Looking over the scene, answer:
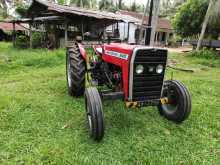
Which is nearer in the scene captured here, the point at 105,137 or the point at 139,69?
the point at 139,69

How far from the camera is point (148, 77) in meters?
3.03

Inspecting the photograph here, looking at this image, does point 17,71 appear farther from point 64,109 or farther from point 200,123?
point 200,123

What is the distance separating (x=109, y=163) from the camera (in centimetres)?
255

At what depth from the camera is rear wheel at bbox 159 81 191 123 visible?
11.0 ft

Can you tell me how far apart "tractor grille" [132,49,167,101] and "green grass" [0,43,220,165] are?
0.63 meters

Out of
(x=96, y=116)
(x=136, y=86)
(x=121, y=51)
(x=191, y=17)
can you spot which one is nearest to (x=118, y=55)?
(x=121, y=51)

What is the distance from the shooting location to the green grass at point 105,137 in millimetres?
2658

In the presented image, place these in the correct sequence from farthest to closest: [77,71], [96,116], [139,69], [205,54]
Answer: [205,54] → [77,71] → [139,69] → [96,116]

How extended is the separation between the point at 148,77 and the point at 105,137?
1.08m

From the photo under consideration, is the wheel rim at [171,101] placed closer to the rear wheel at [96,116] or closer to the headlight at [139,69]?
the headlight at [139,69]

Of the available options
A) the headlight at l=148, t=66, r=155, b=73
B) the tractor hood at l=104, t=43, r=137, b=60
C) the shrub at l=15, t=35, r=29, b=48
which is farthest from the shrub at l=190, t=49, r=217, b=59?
the shrub at l=15, t=35, r=29, b=48

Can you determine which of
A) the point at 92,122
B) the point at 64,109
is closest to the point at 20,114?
the point at 64,109

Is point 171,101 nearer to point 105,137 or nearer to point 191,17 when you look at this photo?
point 105,137

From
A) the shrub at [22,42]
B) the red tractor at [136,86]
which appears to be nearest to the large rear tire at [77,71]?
the red tractor at [136,86]
